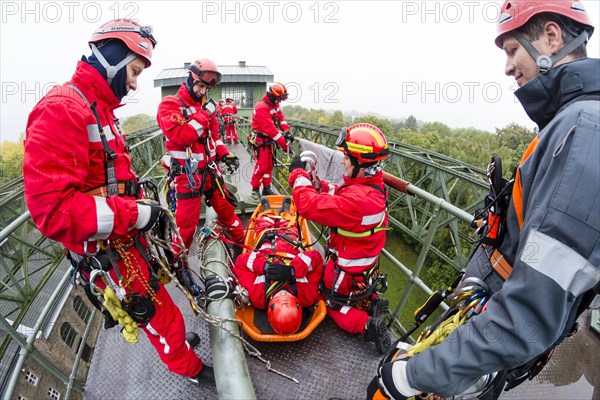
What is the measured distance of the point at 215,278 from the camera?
2625 mm

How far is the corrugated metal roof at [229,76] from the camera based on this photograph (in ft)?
78.5

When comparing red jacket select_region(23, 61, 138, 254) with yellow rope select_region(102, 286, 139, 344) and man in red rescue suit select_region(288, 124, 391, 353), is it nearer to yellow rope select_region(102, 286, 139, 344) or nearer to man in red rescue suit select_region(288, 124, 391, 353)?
yellow rope select_region(102, 286, 139, 344)

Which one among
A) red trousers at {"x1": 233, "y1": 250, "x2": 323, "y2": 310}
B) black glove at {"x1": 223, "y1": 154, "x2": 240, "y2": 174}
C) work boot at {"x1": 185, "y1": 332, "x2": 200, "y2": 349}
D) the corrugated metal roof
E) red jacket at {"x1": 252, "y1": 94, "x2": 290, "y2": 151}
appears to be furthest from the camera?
the corrugated metal roof

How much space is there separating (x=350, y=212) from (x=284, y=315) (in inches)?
43.7

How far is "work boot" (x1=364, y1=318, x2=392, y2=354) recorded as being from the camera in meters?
2.95

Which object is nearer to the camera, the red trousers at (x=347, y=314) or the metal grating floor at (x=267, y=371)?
the metal grating floor at (x=267, y=371)

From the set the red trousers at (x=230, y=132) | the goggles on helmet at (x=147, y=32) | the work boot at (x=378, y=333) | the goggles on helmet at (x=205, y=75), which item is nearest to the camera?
the goggles on helmet at (x=147, y=32)

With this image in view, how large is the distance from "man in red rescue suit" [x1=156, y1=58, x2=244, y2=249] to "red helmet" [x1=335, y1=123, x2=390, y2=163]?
82.7 inches

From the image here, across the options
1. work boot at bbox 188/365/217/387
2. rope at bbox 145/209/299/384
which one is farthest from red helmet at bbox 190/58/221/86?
work boot at bbox 188/365/217/387

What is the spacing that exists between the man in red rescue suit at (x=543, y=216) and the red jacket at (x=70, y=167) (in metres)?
1.91

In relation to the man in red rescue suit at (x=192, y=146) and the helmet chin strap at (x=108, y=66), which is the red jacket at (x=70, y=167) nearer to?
the helmet chin strap at (x=108, y=66)

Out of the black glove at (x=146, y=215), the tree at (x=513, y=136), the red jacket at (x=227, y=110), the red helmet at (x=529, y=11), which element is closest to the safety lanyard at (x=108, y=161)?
the black glove at (x=146, y=215)

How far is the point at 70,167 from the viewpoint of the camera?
1.83m

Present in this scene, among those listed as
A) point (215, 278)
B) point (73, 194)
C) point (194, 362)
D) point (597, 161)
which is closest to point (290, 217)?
point (215, 278)
